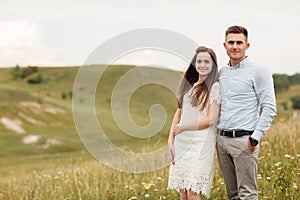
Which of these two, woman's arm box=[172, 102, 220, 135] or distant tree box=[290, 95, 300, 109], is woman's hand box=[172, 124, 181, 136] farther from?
distant tree box=[290, 95, 300, 109]

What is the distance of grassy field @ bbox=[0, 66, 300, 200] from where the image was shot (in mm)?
6062

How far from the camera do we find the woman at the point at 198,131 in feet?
15.5

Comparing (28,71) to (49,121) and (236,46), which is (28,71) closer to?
(49,121)

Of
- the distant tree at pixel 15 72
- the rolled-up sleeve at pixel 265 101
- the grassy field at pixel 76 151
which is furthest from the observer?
the distant tree at pixel 15 72

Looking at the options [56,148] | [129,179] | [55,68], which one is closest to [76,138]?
[56,148]

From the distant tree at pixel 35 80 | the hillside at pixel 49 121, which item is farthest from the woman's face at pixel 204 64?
the distant tree at pixel 35 80

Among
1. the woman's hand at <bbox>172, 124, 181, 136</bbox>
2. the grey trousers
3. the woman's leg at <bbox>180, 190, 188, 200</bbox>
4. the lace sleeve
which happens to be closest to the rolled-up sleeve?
the grey trousers

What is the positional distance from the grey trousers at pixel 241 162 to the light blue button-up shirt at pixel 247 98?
16 centimetres

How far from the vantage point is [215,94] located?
471 cm

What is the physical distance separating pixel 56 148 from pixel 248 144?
3995 cm

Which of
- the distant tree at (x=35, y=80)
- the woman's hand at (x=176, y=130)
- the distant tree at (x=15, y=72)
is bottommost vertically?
the woman's hand at (x=176, y=130)

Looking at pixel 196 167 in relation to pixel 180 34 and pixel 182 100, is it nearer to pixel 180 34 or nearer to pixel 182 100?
pixel 182 100

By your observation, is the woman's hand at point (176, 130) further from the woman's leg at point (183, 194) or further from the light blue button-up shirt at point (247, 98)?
the woman's leg at point (183, 194)

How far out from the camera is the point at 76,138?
47438 mm
